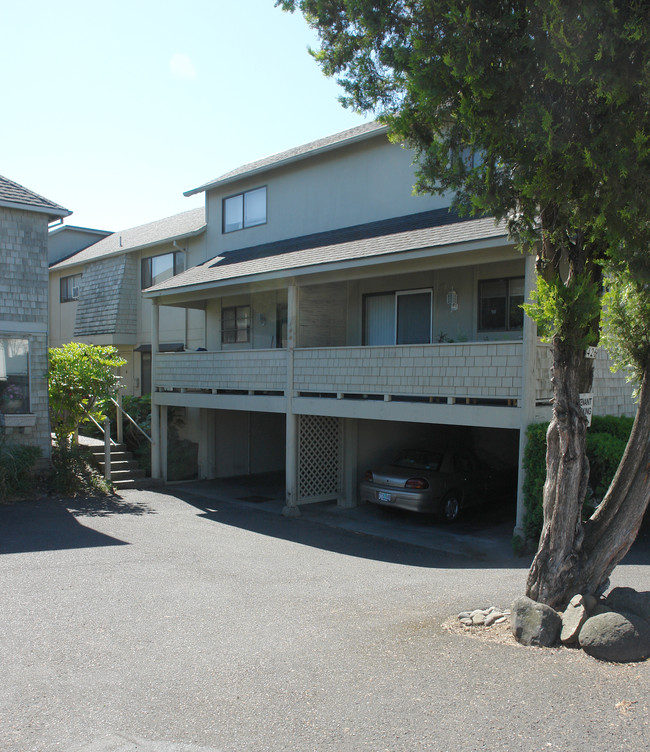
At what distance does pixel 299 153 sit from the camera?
1700 cm

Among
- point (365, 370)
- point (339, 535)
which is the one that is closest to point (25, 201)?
point (365, 370)

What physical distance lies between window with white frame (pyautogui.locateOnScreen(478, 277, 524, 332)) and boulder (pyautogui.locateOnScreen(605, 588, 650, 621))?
714 cm

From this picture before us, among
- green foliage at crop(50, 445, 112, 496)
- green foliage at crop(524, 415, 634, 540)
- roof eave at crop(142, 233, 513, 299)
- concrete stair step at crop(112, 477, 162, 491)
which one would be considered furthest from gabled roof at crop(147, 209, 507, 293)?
concrete stair step at crop(112, 477, 162, 491)

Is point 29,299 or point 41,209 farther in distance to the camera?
point 29,299

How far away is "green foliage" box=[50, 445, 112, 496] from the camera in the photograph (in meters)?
14.9

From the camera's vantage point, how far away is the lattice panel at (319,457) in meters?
14.9

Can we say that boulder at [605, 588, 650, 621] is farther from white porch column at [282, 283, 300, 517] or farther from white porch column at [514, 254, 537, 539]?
white porch column at [282, 283, 300, 517]

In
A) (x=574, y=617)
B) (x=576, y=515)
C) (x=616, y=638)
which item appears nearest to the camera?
(x=616, y=638)

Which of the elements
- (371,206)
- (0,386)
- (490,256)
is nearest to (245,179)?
(371,206)

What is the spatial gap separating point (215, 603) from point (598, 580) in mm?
4244

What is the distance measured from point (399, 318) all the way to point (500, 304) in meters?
2.43

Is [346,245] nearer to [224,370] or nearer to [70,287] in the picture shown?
[224,370]

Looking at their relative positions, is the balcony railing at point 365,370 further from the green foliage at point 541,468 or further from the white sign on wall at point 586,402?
the white sign on wall at point 586,402

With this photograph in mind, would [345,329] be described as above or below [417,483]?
above
